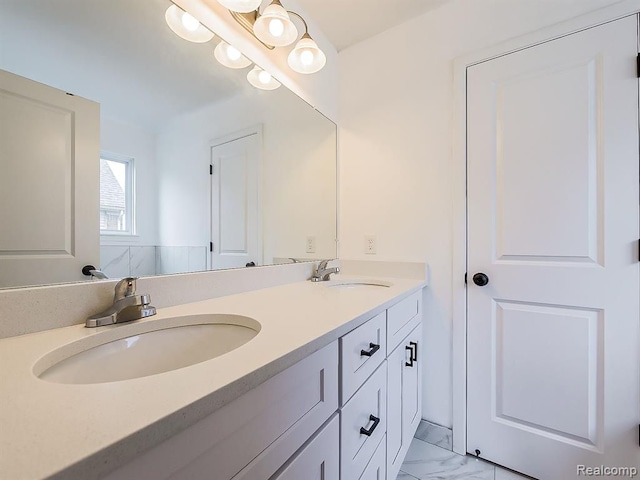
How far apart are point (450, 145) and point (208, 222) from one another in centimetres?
121

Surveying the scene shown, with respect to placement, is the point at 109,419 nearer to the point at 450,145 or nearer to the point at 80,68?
the point at 80,68

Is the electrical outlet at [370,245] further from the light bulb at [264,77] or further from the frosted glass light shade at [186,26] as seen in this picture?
the frosted glass light shade at [186,26]

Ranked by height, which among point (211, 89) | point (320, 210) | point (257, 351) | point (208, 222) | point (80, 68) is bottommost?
point (257, 351)

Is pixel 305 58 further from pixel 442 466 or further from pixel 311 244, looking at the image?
pixel 442 466

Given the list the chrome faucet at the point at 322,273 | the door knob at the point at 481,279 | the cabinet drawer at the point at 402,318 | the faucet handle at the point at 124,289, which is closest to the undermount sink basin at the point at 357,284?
the chrome faucet at the point at 322,273

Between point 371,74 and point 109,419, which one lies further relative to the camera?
point 371,74

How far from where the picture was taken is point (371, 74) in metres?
1.67

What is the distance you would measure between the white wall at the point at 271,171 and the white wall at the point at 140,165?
27 mm

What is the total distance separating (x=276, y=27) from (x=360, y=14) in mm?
657

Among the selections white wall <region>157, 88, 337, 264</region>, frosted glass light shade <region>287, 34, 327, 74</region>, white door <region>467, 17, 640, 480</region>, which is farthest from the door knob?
frosted glass light shade <region>287, 34, 327, 74</region>

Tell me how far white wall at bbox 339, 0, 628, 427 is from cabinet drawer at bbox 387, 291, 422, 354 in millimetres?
169

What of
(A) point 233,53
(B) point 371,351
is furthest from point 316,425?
(A) point 233,53

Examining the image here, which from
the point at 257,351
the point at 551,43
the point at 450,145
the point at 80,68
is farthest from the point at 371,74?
the point at 257,351

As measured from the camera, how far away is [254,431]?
443 mm
